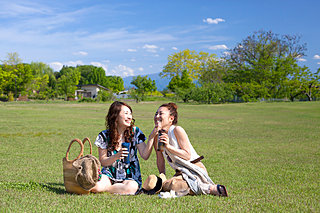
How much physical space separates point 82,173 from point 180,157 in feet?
4.04

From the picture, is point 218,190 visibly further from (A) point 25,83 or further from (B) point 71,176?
(A) point 25,83

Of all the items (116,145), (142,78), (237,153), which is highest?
(142,78)

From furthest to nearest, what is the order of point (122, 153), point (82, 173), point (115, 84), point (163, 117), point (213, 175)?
1. point (115, 84)
2. point (213, 175)
3. point (163, 117)
4. point (122, 153)
5. point (82, 173)

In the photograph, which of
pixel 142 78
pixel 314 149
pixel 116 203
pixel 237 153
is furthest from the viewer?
pixel 142 78

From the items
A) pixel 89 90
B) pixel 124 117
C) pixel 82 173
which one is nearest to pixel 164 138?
pixel 124 117

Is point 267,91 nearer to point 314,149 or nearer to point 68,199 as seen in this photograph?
point 314,149

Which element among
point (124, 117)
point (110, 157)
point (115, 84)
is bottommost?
point (110, 157)

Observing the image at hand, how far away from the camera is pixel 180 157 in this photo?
4.17 m

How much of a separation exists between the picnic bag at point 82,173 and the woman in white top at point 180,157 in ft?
2.86

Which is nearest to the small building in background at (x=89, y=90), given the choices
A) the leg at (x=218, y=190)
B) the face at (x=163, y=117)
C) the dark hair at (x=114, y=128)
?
the dark hair at (x=114, y=128)

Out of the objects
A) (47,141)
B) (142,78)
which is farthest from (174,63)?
(47,141)

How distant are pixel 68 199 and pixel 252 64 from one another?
5248 cm

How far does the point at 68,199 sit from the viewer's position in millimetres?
3764

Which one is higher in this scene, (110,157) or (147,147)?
(147,147)
